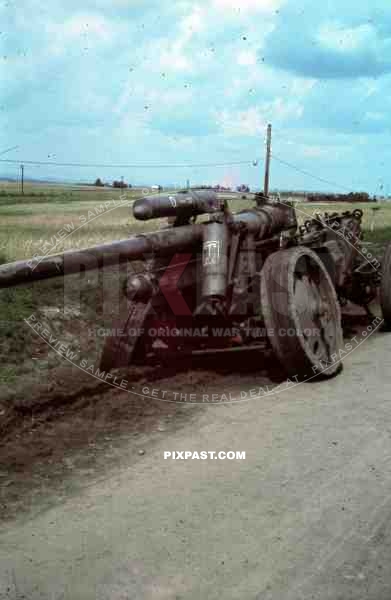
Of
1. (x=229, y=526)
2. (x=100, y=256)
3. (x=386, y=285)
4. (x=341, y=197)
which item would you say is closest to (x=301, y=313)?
(x=100, y=256)

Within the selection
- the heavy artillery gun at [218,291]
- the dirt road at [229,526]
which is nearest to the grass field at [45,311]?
the heavy artillery gun at [218,291]

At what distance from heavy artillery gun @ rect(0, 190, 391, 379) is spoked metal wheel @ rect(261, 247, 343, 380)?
0.01 m

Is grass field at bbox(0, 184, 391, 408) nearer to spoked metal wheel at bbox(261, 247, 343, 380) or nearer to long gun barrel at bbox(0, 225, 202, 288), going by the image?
long gun barrel at bbox(0, 225, 202, 288)

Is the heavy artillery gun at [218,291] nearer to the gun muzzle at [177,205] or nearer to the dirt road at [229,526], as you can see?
Result: the gun muzzle at [177,205]

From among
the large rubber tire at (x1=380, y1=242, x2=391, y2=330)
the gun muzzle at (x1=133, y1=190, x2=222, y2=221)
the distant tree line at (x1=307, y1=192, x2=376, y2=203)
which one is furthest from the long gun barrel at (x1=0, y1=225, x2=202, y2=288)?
the distant tree line at (x1=307, y1=192, x2=376, y2=203)

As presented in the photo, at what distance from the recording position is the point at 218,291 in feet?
23.2

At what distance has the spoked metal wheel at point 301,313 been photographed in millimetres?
7062

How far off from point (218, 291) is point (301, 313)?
1.04m

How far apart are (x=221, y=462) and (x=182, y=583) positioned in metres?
1.60

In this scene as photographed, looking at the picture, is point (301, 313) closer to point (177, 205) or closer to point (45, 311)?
point (177, 205)

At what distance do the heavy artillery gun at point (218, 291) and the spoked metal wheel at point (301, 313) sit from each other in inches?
0.4

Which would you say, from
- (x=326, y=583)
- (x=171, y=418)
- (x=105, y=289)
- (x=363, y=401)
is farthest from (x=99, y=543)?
(x=105, y=289)

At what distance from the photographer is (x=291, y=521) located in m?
4.33

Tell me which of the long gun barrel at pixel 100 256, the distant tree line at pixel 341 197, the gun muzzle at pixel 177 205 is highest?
the gun muzzle at pixel 177 205
